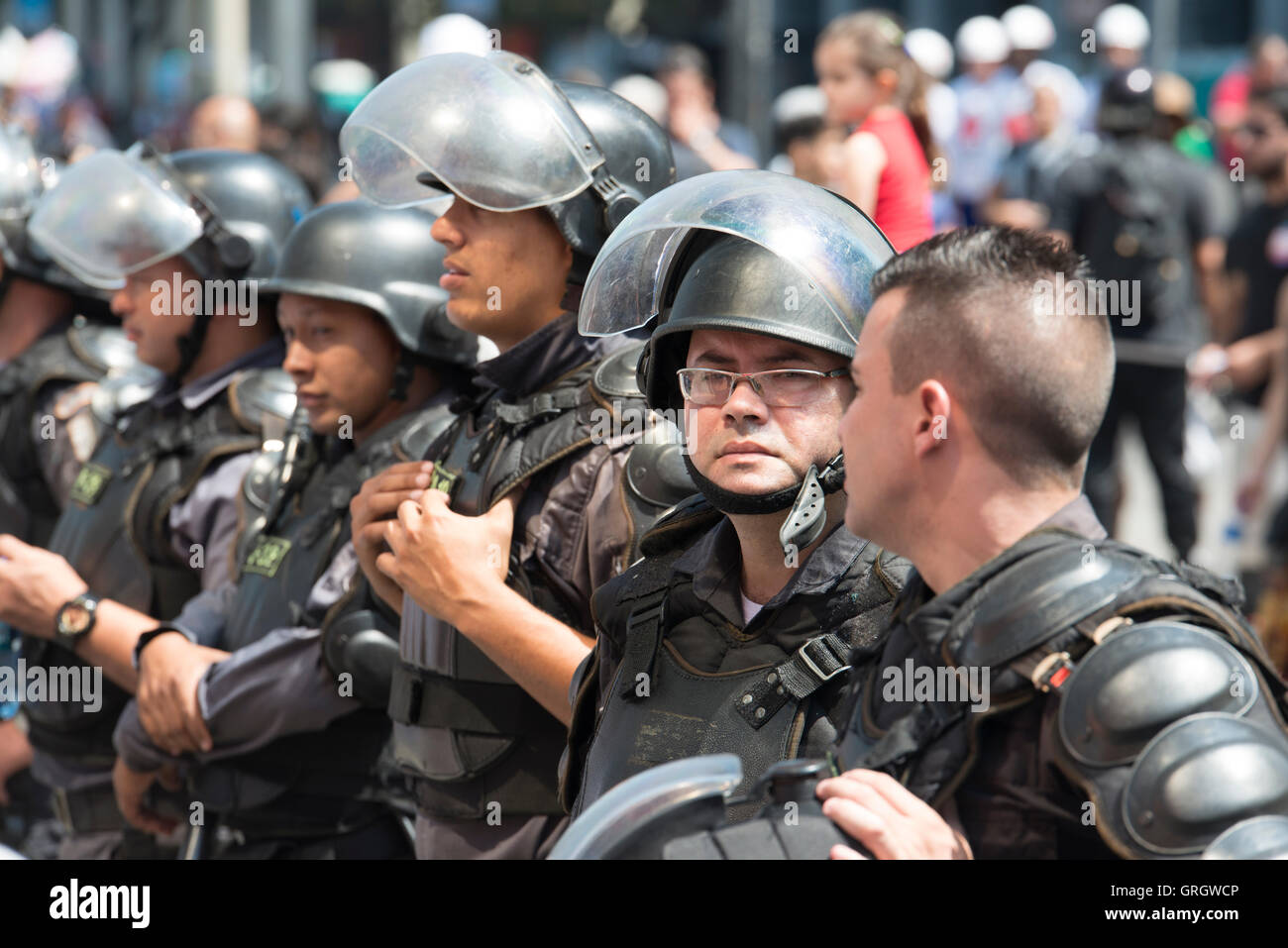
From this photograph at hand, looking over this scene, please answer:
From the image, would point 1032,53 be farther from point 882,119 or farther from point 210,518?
point 210,518

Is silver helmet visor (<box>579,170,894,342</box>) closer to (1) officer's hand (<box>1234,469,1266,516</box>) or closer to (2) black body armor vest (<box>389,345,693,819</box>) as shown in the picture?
(2) black body armor vest (<box>389,345,693,819</box>)

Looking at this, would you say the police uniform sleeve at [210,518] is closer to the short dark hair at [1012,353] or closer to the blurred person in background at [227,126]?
the short dark hair at [1012,353]

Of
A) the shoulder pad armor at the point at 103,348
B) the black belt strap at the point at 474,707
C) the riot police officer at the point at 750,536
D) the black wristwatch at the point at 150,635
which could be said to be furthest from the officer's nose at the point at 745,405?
the shoulder pad armor at the point at 103,348

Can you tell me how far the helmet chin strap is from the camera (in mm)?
2508

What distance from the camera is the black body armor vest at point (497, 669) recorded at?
313cm

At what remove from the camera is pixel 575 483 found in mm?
3104

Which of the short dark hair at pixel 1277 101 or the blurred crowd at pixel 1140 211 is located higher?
the short dark hair at pixel 1277 101

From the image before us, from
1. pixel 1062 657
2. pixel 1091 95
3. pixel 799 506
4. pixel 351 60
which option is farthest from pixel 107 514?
pixel 351 60

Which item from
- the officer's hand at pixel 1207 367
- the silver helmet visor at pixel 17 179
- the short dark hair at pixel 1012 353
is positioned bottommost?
the officer's hand at pixel 1207 367

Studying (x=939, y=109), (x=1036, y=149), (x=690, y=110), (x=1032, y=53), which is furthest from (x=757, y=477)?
(x=1032, y=53)

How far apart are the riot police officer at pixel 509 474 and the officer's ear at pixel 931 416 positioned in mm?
1005

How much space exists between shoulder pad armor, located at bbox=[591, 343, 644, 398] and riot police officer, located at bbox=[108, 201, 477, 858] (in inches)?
29.2

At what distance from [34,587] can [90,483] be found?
381 millimetres
